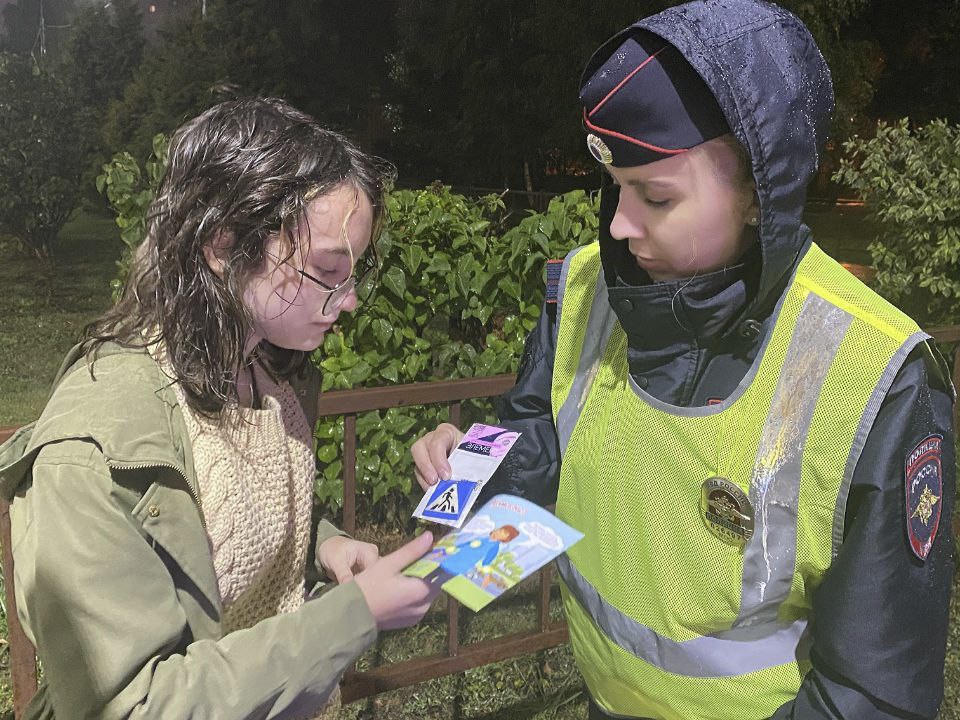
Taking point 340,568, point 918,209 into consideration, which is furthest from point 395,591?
point 918,209

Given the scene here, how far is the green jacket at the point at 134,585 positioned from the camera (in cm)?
117

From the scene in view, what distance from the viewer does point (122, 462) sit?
1.20 metres

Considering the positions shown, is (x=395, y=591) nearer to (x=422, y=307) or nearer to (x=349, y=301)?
(x=349, y=301)

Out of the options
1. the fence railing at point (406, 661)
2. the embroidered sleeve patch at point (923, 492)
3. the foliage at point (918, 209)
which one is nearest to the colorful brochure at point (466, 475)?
the embroidered sleeve patch at point (923, 492)

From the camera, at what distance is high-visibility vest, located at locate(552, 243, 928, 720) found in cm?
129

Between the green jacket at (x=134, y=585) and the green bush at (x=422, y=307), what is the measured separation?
2.18 m

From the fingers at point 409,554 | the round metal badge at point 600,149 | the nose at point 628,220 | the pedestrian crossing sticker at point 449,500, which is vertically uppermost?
the round metal badge at point 600,149

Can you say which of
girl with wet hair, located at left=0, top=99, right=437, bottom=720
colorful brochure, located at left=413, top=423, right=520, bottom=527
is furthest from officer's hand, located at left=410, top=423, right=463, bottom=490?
girl with wet hair, located at left=0, top=99, right=437, bottom=720

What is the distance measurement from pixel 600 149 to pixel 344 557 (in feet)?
3.08

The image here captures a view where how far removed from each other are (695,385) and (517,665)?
2.41m

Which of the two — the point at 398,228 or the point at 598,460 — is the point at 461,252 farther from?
the point at 598,460

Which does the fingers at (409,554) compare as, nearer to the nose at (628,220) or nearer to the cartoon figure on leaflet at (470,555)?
the cartoon figure on leaflet at (470,555)

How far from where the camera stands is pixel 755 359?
1.40m

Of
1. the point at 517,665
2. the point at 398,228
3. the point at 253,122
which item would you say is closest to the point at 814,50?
the point at 253,122
